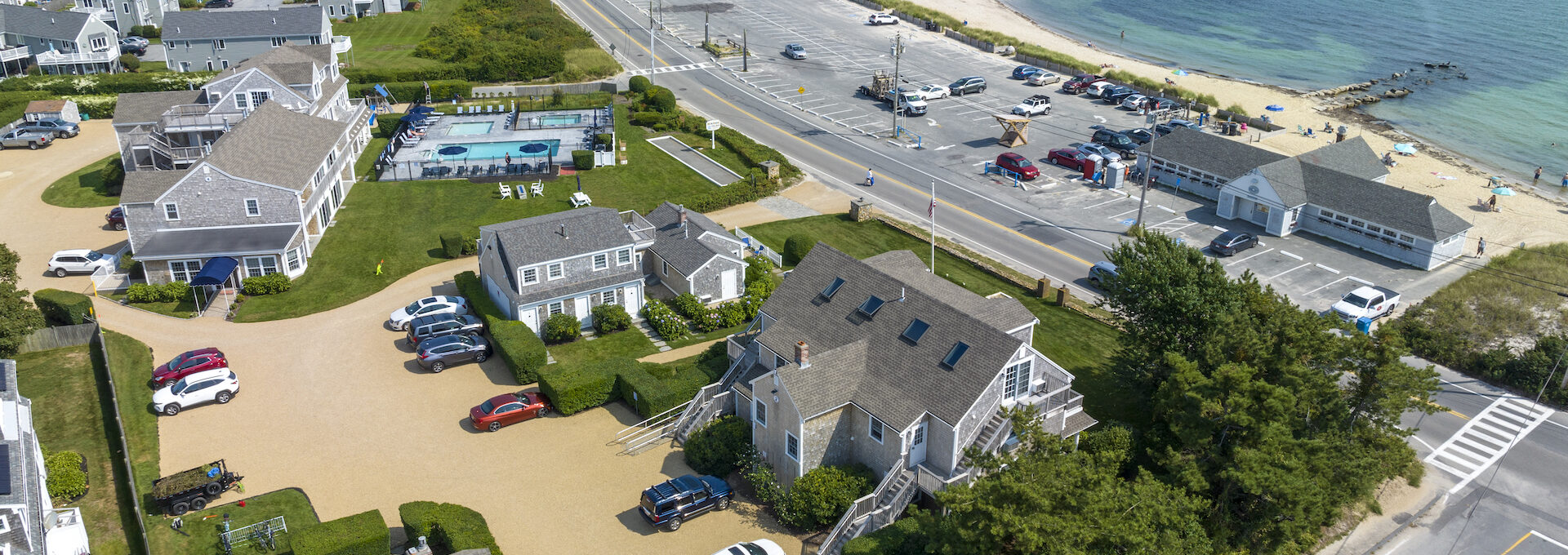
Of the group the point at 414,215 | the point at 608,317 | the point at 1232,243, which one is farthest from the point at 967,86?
the point at 608,317

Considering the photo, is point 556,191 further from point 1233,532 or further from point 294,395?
point 1233,532

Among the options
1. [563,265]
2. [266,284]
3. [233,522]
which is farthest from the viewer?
[266,284]

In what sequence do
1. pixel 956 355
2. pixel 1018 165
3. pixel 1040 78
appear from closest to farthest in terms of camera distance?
pixel 956 355, pixel 1018 165, pixel 1040 78

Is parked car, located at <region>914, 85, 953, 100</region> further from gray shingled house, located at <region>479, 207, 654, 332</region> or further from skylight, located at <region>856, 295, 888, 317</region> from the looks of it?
skylight, located at <region>856, 295, 888, 317</region>

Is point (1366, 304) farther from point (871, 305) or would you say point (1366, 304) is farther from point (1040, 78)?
point (1040, 78)

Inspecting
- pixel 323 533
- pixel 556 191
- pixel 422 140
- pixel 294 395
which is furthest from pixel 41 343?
pixel 422 140

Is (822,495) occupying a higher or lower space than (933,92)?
lower
